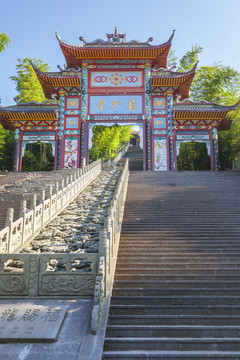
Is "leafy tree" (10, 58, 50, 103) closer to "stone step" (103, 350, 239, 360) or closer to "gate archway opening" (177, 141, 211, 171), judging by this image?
"gate archway opening" (177, 141, 211, 171)

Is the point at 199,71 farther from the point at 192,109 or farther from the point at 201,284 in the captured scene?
the point at 201,284

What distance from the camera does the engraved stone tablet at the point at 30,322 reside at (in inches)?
121

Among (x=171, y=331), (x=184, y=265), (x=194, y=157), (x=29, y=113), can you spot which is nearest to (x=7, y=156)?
(x=29, y=113)

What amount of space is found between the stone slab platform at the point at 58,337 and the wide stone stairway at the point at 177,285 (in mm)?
410

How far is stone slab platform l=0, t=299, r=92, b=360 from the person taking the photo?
2867 mm

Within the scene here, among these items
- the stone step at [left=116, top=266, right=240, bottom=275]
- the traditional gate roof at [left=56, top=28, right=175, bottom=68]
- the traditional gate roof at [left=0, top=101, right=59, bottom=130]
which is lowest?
the stone step at [left=116, top=266, right=240, bottom=275]

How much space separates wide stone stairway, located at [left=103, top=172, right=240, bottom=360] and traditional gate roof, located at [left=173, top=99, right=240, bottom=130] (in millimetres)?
11451

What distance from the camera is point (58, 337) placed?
125 inches

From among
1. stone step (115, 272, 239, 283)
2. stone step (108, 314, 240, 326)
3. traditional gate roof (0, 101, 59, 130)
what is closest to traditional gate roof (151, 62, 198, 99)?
traditional gate roof (0, 101, 59, 130)

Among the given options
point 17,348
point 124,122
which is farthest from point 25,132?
point 17,348

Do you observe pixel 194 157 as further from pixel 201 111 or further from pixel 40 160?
pixel 40 160

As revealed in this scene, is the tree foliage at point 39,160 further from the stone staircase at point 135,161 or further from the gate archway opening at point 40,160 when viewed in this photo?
the stone staircase at point 135,161

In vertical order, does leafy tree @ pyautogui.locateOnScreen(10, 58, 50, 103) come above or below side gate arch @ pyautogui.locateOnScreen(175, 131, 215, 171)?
above

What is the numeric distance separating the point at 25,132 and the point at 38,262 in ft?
56.4
